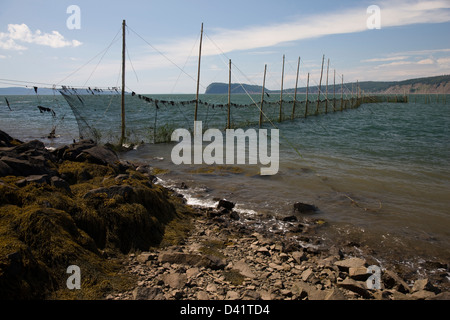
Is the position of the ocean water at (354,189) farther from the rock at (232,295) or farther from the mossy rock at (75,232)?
the rock at (232,295)

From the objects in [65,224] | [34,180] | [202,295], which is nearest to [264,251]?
[202,295]

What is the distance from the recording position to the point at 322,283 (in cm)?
475

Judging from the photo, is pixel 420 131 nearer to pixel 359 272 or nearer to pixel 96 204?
pixel 359 272

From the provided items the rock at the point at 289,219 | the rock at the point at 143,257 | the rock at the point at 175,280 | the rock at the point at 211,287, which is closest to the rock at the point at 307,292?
the rock at the point at 211,287

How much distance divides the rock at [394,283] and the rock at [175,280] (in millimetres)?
3358

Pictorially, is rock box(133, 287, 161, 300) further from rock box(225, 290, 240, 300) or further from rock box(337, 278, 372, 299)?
rock box(337, 278, 372, 299)

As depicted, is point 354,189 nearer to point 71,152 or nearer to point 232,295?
point 232,295

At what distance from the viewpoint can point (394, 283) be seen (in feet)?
16.1

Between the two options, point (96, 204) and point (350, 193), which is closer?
point (96, 204)

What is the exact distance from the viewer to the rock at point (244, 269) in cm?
476

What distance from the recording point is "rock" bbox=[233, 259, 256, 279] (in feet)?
15.6

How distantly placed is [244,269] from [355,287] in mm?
1725

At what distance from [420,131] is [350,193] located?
73.0 ft
